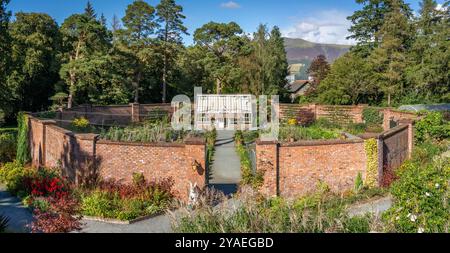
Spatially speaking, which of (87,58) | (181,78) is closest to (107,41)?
(87,58)

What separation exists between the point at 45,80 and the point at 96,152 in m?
24.3

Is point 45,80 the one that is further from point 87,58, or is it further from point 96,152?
point 96,152

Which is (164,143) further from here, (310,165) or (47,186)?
(310,165)

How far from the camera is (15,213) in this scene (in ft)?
41.7

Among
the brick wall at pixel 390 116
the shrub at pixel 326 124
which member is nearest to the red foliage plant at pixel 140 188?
the brick wall at pixel 390 116

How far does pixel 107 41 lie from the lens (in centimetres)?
3378

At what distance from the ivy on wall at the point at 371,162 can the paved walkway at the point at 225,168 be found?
179 inches

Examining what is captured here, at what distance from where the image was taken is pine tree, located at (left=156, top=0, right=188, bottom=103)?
39.7 meters

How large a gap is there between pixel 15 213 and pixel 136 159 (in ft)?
12.4

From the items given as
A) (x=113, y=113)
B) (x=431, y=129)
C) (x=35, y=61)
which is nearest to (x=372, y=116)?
(x=431, y=129)

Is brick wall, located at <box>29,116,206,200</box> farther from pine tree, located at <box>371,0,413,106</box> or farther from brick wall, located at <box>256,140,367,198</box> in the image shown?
pine tree, located at <box>371,0,413,106</box>

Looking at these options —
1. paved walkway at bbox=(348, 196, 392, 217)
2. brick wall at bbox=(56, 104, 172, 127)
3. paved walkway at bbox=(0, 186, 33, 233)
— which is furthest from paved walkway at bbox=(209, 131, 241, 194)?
brick wall at bbox=(56, 104, 172, 127)

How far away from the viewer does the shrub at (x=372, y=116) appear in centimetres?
2962

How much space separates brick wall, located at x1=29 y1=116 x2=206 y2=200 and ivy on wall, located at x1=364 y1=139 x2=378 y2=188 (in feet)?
18.3
